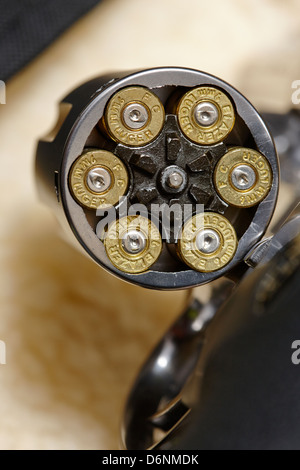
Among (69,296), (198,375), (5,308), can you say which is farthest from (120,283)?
(198,375)

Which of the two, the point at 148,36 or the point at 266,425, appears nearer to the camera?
the point at 266,425

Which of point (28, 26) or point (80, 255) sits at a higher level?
point (28, 26)

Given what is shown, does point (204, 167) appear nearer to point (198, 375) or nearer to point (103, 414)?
point (198, 375)

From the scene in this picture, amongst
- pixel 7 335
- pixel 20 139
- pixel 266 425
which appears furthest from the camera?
pixel 20 139

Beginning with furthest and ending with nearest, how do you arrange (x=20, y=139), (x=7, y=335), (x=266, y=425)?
1. (x=20, y=139)
2. (x=7, y=335)
3. (x=266, y=425)

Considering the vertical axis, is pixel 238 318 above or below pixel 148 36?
below
